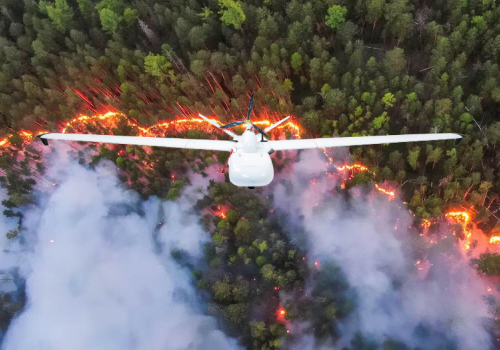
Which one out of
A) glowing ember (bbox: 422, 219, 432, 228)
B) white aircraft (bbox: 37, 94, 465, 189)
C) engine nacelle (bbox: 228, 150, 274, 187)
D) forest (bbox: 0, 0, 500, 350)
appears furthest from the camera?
glowing ember (bbox: 422, 219, 432, 228)

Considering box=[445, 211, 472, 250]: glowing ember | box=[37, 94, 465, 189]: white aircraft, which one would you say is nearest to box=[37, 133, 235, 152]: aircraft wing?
box=[37, 94, 465, 189]: white aircraft

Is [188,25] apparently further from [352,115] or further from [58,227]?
[58,227]

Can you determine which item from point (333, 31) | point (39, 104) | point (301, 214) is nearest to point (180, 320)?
point (301, 214)

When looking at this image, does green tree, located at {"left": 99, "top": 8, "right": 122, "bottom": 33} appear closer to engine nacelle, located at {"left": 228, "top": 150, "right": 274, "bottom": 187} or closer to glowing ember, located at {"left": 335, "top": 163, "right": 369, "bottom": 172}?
engine nacelle, located at {"left": 228, "top": 150, "right": 274, "bottom": 187}

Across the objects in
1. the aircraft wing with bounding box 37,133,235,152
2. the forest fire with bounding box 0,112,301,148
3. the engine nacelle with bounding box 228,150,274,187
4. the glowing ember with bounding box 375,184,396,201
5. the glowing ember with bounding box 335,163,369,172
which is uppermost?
the aircraft wing with bounding box 37,133,235,152

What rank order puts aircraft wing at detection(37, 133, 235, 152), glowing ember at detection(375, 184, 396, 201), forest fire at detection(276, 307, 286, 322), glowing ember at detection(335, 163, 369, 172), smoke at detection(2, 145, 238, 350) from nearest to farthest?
Answer: aircraft wing at detection(37, 133, 235, 152), forest fire at detection(276, 307, 286, 322), smoke at detection(2, 145, 238, 350), glowing ember at detection(375, 184, 396, 201), glowing ember at detection(335, 163, 369, 172)

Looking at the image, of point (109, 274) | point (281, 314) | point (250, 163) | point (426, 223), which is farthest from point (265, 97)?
point (109, 274)

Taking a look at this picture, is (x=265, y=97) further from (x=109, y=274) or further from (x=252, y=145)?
(x=109, y=274)
